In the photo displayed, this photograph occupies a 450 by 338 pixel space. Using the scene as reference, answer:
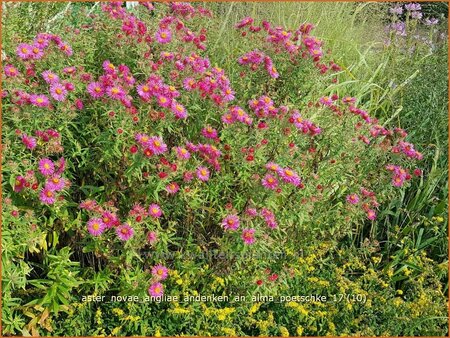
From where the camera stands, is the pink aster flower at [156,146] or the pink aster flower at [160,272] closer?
the pink aster flower at [156,146]

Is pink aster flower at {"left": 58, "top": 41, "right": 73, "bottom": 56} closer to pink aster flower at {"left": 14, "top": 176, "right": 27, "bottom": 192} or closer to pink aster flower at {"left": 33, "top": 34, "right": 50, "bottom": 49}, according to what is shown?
pink aster flower at {"left": 33, "top": 34, "right": 50, "bottom": 49}

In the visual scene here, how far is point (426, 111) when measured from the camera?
4410mm

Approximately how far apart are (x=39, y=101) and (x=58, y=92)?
112mm

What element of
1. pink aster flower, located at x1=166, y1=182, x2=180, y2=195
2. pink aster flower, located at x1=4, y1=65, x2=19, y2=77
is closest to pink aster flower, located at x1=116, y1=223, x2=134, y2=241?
pink aster flower, located at x1=166, y1=182, x2=180, y2=195

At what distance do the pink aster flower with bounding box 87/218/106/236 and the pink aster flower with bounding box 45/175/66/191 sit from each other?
0.70 feet

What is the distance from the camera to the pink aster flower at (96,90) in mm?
2730

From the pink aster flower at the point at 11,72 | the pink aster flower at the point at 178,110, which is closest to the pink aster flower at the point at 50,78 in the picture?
the pink aster flower at the point at 11,72

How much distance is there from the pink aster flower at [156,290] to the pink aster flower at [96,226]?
37 cm

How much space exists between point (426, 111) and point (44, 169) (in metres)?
2.95

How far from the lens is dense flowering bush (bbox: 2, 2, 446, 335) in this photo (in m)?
2.75

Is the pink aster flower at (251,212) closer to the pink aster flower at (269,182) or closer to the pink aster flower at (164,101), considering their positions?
the pink aster flower at (269,182)

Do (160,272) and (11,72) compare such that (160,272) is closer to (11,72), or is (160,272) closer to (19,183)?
(19,183)

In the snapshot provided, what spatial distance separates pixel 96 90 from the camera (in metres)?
2.74

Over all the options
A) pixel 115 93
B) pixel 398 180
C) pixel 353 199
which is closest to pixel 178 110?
pixel 115 93
